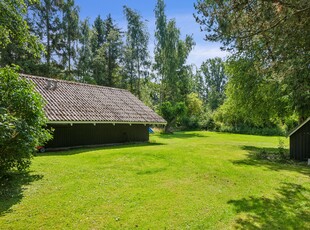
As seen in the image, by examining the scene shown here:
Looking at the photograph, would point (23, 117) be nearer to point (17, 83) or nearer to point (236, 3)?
point (17, 83)

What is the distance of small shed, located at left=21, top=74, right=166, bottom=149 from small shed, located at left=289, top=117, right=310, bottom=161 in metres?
10.4

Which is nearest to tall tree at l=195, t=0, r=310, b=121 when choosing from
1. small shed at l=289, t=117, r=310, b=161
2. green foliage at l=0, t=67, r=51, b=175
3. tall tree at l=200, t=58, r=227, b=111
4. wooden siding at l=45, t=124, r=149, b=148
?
green foliage at l=0, t=67, r=51, b=175

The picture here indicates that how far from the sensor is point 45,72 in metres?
32.4

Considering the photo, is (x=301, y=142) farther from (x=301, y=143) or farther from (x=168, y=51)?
(x=168, y=51)

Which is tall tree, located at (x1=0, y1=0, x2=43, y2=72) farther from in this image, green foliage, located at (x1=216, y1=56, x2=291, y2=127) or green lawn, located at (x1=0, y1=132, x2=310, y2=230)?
green foliage, located at (x1=216, y1=56, x2=291, y2=127)

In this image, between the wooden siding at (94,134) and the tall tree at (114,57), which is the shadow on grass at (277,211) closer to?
the wooden siding at (94,134)

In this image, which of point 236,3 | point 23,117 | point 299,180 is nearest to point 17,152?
point 23,117

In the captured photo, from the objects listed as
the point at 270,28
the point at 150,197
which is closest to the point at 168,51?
the point at 270,28

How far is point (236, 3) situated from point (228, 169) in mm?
7218

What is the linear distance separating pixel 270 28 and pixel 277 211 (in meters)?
5.14

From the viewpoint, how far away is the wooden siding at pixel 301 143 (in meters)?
14.6

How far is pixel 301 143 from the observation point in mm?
14953

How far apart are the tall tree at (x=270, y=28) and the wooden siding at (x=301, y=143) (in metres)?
6.82

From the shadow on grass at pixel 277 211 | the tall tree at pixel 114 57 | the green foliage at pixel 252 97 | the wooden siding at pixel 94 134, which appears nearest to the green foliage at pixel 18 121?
the shadow on grass at pixel 277 211
